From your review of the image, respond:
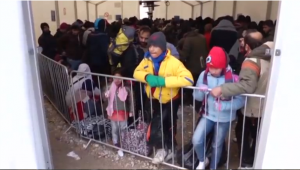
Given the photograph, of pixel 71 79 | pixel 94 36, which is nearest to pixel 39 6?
pixel 94 36

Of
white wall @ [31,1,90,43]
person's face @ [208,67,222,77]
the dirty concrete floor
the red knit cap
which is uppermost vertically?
white wall @ [31,1,90,43]

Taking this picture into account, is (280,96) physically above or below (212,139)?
above

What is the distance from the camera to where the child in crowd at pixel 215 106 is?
2652 mm

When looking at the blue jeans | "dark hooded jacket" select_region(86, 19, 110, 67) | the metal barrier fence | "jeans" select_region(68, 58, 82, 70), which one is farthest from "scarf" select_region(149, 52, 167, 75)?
"jeans" select_region(68, 58, 82, 70)

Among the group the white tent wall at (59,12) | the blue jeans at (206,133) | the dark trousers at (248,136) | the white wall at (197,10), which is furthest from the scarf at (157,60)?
the white wall at (197,10)

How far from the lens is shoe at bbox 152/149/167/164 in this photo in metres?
3.19

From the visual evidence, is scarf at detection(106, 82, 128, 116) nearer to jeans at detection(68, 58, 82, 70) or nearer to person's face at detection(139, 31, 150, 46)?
person's face at detection(139, 31, 150, 46)

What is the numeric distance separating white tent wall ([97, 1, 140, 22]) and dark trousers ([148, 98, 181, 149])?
9.50 metres

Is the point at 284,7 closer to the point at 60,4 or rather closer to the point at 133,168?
the point at 133,168

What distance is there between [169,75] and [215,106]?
1.79 feet

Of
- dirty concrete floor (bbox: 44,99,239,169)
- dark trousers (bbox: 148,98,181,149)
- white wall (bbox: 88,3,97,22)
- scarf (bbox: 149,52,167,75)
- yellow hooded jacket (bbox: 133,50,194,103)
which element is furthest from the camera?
white wall (bbox: 88,3,97,22)

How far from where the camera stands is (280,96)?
1990 millimetres

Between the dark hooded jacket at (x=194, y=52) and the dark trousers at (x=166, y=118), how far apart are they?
1656 millimetres

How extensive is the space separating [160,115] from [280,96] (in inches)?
55.9
